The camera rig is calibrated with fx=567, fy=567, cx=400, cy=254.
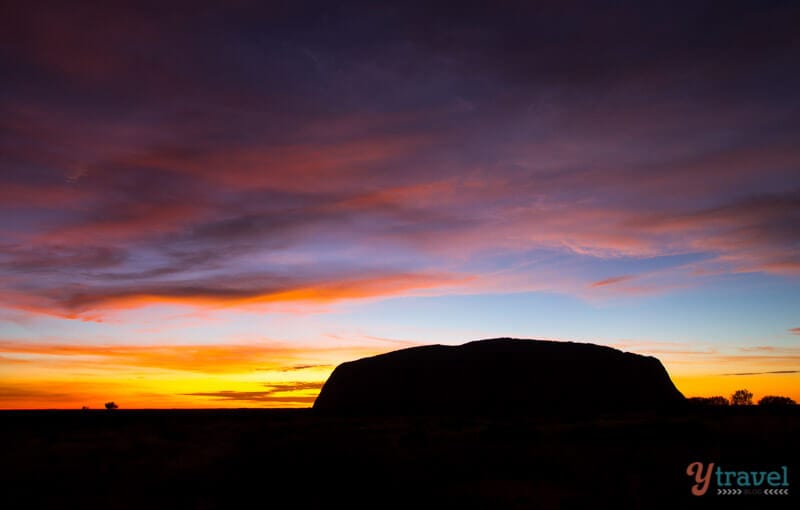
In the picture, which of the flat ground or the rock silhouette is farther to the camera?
the rock silhouette

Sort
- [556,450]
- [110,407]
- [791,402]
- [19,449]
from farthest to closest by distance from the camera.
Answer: [110,407] → [791,402] → [19,449] → [556,450]

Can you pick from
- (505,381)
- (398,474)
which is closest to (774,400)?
(505,381)

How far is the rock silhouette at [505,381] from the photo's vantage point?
74062 mm

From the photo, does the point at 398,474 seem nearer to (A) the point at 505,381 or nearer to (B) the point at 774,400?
(A) the point at 505,381

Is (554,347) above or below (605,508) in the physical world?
above

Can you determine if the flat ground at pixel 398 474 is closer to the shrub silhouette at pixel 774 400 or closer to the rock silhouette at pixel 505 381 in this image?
the rock silhouette at pixel 505 381

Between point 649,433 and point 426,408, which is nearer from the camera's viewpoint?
point 649,433

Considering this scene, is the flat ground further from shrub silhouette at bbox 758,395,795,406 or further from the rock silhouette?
shrub silhouette at bbox 758,395,795,406

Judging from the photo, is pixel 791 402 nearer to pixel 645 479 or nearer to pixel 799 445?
pixel 799 445

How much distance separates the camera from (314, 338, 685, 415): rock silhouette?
2916 inches

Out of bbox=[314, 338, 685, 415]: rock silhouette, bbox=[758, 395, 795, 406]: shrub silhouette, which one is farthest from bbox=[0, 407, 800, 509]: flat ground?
bbox=[758, 395, 795, 406]: shrub silhouette

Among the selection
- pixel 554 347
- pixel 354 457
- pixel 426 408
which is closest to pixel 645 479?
pixel 354 457

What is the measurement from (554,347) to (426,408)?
20.8 metres

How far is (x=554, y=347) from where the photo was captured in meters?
81.7
